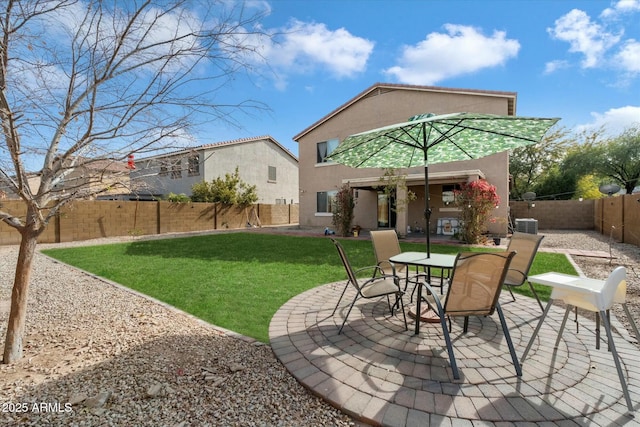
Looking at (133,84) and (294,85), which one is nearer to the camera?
(133,84)

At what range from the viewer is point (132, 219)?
16328 millimetres

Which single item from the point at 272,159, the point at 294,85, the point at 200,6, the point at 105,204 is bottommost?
the point at 105,204

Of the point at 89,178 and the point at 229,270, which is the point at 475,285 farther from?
the point at 229,270

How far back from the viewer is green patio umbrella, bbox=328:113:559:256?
3.78m

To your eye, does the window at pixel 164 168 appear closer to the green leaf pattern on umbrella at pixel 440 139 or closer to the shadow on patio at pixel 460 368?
the shadow on patio at pixel 460 368

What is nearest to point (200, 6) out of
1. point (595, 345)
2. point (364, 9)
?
point (364, 9)

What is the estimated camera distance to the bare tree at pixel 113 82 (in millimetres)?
2770

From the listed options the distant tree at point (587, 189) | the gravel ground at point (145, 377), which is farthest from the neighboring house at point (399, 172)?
the distant tree at point (587, 189)

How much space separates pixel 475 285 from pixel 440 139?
2.50 meters

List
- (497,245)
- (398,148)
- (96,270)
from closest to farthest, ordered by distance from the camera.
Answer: (398,148)
(96,270)
(497,245)

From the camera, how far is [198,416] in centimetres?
231

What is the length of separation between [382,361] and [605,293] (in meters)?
2.10

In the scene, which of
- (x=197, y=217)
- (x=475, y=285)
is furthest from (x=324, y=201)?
(x=475, y=285)

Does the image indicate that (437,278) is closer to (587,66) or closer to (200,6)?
(200,6)
